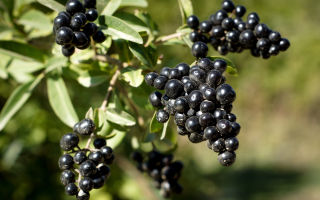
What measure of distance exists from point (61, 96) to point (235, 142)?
103cm

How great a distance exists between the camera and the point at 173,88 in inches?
45.3

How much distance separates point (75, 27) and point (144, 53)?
0.33m

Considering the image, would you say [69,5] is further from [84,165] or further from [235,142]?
[235,142]

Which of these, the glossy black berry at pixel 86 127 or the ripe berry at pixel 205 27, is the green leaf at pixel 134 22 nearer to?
the ripe berry at pixel 205 27

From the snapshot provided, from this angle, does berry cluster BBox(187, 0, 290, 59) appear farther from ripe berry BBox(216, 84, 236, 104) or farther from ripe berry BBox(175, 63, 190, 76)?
ripe berry BBox(216, 84, 236, 104)

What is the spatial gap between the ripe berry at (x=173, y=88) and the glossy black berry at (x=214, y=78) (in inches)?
4.0

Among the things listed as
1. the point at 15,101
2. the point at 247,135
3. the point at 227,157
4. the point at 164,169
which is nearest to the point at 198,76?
the point at 227,157

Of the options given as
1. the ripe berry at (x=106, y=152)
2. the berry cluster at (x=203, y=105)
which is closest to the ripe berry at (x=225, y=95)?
the berry cluster at (x=203, y=105)

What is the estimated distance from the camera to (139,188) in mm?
3719

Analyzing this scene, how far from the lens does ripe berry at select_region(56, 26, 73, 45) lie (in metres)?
1.17

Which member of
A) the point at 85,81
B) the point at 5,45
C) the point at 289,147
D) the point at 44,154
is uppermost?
the point at 289,147

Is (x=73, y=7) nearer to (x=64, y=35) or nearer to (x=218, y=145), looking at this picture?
(x=64, y=35)

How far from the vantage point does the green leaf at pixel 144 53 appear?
4.51ft

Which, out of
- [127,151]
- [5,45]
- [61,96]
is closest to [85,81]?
[61,96]
